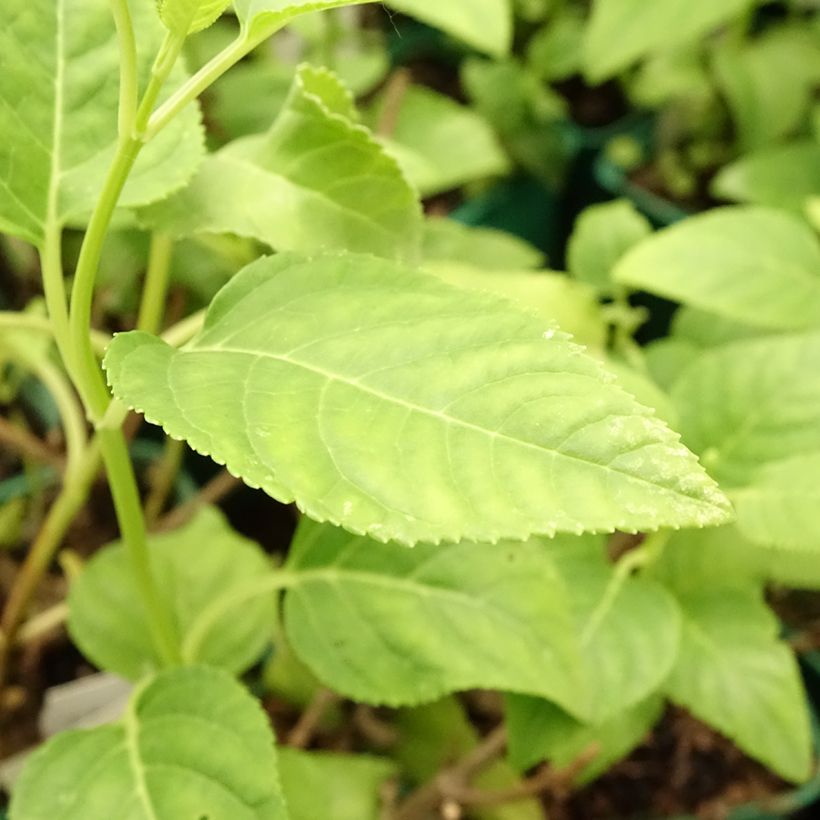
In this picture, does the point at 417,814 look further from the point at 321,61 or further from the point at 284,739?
the point at 321,61

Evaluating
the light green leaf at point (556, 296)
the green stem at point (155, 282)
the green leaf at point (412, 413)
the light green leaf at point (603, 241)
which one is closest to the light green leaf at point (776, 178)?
the light green leaf at point (603, 241)

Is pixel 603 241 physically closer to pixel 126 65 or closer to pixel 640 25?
pixel 640 25

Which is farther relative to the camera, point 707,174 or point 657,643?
point 707,174

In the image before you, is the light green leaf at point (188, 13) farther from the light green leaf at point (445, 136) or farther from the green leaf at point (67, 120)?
the light green leaf at point (445, 136)

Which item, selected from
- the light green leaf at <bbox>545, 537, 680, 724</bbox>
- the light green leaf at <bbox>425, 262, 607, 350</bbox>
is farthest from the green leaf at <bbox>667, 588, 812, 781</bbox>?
the light green leaf at <bbox>425, 262, 607, 350</bbox>

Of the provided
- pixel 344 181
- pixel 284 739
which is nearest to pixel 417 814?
pixel 284 739
